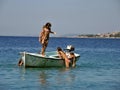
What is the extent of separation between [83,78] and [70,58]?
4.99m

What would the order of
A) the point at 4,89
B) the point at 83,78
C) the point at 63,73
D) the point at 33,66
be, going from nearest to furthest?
1. the point at 4,89
2. the point at 83,78
3. the point at 63,73
4. the point at 33,66

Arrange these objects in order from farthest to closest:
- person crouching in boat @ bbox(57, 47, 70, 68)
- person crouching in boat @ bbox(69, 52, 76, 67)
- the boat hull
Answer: person crouching in boat @ bbox(69, 52, 76, 67), person crouching in boat @ bbox(57, 47, 70, 68), the boat hull

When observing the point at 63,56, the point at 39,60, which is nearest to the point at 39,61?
the point at 39,60

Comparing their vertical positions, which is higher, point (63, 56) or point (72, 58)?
point (63, 56)

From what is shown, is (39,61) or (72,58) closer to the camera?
(39,61)

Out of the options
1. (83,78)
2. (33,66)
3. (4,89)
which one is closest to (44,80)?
(83,78)

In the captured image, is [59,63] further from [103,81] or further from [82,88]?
[82,88]

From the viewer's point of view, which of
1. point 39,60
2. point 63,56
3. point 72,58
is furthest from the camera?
point 72,58

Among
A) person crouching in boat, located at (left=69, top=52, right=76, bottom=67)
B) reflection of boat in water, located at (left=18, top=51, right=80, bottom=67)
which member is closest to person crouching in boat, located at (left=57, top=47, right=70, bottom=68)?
reflection of boat in water, located at (left=18, top=51, right=80, bottom=67)

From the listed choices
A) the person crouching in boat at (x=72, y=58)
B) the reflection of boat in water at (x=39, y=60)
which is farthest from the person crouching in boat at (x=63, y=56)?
the person crouching in boat at (x=72, y=58)

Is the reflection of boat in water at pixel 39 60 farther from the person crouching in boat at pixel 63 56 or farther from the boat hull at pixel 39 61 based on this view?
the person crouching in boat at pixel 63 56

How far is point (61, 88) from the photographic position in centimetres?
1538

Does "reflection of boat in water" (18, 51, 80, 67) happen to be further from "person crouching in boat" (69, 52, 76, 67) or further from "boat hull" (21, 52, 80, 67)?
"person crouching in boat" (69, 52, 76, 67)

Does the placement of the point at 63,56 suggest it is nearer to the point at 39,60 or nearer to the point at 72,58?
the point at 72,58
